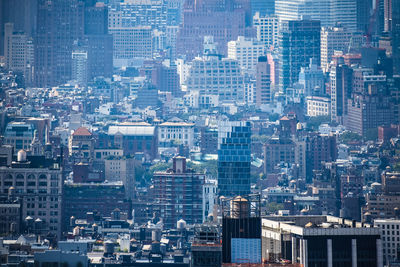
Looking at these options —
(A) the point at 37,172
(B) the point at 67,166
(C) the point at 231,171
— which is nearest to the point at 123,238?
(A) the point at 37,172

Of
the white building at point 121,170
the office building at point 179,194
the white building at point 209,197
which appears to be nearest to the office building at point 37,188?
the office building at point 179,194

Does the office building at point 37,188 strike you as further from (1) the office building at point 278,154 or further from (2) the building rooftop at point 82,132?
(1) the office building at point 278,154

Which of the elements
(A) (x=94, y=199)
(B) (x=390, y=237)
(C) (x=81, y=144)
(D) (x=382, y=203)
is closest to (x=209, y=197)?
(A) (x=94, y=199)

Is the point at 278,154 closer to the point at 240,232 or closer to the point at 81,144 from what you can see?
the point at 81,144

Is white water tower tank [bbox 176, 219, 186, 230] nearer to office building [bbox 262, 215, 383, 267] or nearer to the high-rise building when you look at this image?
the high-rise building

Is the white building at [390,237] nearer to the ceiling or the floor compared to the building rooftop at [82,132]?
nearer to the ceiling

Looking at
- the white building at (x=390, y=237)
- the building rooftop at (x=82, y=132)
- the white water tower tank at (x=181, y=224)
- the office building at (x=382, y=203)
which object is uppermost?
the white building at (x=390, y=237)

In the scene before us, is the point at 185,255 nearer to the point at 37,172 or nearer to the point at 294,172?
the point at 37,172
